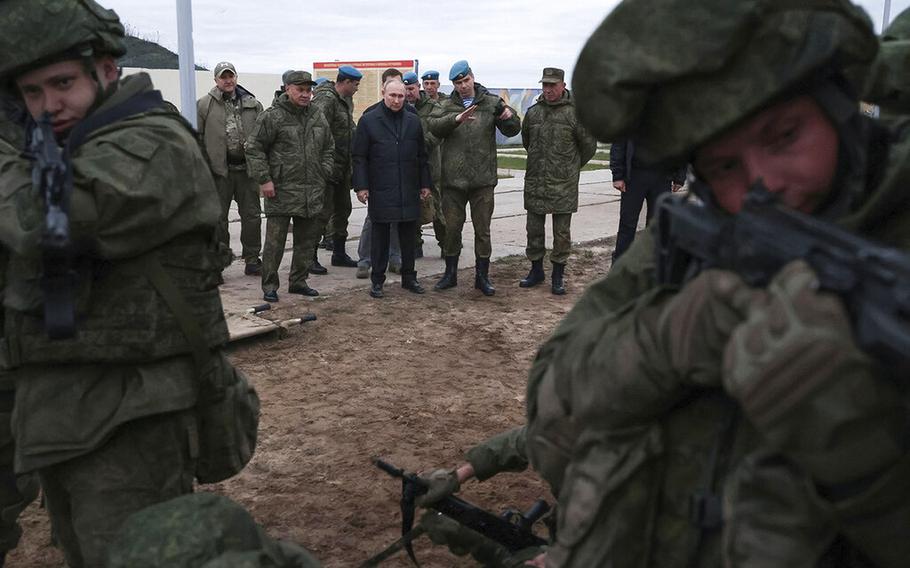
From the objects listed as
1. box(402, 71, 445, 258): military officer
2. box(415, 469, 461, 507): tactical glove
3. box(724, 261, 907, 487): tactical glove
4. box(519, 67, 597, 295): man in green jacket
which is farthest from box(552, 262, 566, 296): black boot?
box(724, 261, 907, 487): tactical glove

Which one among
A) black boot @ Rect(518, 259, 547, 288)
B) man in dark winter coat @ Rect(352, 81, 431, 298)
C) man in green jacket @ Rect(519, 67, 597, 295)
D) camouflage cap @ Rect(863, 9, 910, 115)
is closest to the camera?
camouflage cap @ Rect(863, 9, 910, 115)

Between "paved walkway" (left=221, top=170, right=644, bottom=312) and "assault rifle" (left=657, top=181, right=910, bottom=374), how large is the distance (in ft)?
18.9

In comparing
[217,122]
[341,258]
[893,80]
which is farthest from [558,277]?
[893,80]

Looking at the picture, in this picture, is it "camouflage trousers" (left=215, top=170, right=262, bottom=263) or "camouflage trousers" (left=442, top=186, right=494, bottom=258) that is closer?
"camouflage trousers" (left=442, top=186, right=494, bottom=258)

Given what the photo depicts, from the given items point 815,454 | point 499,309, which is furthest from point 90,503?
point 499,309

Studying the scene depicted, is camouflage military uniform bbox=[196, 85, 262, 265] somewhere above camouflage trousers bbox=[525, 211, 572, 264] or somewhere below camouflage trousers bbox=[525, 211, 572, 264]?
above

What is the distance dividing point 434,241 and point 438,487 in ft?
25.0

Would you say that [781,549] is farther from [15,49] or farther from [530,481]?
[530,481]

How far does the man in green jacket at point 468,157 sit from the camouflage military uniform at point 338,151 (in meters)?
1.14

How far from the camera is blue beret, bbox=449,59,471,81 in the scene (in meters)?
7.70

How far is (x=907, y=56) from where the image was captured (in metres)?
2.08

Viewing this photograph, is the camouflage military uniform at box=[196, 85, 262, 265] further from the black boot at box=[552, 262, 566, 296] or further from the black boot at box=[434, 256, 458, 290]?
the black boot at box=[552, 262, 566, 296]

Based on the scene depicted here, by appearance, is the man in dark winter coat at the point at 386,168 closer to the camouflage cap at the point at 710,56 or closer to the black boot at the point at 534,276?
the black boot at the point at 534,276

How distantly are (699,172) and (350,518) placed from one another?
2776 millimetres
